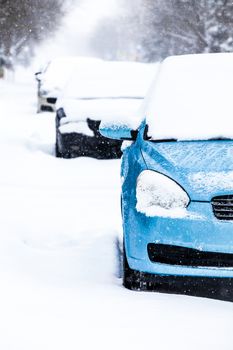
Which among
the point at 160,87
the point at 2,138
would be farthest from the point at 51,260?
the point at 2,138

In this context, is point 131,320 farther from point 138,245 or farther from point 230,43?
point 230,43

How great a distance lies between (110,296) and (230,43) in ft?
140

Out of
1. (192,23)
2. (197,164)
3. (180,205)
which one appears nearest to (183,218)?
(180,205)

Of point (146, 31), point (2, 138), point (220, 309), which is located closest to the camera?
point (220, 309)

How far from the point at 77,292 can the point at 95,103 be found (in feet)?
24.7

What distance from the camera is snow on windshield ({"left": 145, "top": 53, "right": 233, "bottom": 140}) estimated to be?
4.51m

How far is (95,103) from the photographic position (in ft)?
37.5

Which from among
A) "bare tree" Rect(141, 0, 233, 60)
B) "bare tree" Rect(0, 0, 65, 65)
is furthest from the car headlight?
"bare tree" Rect(141, 0, 233, 60)

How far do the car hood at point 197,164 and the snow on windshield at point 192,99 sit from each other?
0.49ft

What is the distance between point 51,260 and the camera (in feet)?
16.8

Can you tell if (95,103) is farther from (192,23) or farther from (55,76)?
(192,23)

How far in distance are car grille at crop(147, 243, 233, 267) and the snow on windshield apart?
31.6 inches

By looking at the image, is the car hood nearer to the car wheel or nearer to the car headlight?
the car headlight

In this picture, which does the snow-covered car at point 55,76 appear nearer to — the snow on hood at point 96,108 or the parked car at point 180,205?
the snow on hood at point 96,108
